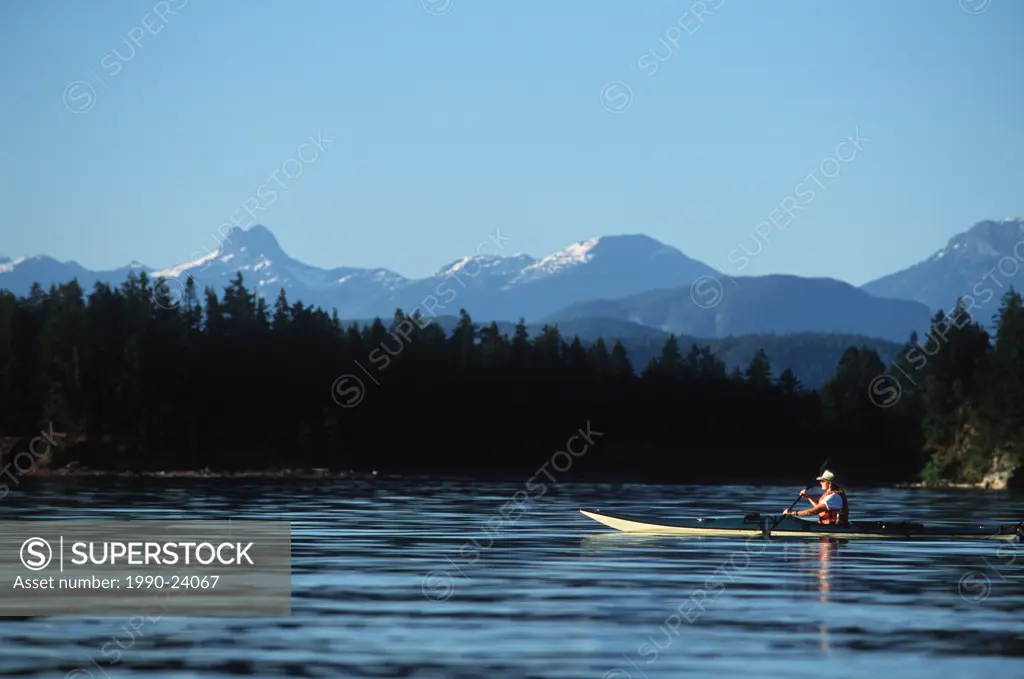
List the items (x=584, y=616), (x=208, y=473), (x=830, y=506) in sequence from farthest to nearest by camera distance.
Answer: (x=208, y=473), (x=830, y=506), (x=584, y=616)

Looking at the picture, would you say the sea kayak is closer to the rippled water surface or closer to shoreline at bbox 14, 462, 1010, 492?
the rippled water surface

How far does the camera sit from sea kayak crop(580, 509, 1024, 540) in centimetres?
5550

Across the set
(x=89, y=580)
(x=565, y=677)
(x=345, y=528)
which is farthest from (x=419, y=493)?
(x=565, y=677)

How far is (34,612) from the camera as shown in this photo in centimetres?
3366

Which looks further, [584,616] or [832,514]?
[832,514]

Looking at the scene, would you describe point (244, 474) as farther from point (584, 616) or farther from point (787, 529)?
point (584, 616)

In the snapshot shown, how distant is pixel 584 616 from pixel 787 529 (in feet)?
73.8

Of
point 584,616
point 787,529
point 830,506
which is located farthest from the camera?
point 787,529

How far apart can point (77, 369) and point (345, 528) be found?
11972 cm

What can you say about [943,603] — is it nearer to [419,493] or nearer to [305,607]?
[305,607]

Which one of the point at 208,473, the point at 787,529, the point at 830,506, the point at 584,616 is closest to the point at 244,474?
the point at 208,473

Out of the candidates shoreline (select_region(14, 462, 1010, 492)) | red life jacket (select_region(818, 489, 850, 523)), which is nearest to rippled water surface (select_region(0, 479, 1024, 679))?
red life jacket (select_region(818, 489, 850, 523))

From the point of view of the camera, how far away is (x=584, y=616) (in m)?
34.4

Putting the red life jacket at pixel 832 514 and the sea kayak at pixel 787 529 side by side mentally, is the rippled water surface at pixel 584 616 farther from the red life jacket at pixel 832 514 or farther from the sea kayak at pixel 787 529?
the red life jacket at pixel 832 514
